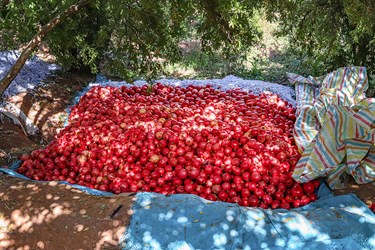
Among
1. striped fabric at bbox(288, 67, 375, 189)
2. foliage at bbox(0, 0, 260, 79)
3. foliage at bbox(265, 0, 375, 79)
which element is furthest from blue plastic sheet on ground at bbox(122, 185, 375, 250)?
foliage at bbox(265, 0, 375, 79)

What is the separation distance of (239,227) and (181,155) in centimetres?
162

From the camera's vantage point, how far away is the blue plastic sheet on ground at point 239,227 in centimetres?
353

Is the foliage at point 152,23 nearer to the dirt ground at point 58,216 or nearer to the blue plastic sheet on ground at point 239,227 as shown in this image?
the dirt ground at point 58,216

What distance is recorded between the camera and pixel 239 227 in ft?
12.1

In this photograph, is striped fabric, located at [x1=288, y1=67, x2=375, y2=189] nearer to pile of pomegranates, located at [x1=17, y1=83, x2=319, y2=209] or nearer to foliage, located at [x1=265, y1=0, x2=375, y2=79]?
pile of pomegranates, located at [x1=17, y1=83, x2=319, y2=209]

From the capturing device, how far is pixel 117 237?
360 centimetres

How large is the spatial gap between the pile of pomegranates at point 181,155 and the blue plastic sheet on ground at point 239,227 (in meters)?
0.64

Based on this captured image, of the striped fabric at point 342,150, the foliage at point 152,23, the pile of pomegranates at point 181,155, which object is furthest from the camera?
the pile of pomegranates at point 181,155

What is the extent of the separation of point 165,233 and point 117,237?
484 mm

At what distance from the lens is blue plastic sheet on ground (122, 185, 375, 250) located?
353cm

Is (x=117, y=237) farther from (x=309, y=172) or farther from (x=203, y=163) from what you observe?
(x=309, y=172)

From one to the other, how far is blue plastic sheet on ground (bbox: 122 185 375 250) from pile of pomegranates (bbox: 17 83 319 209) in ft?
2.09

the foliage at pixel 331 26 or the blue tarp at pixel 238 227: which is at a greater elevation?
the foliage at pixel 331 26

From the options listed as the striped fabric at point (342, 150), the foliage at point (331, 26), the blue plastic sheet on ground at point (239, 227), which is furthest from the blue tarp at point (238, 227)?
the foliage at point (331, 26)
